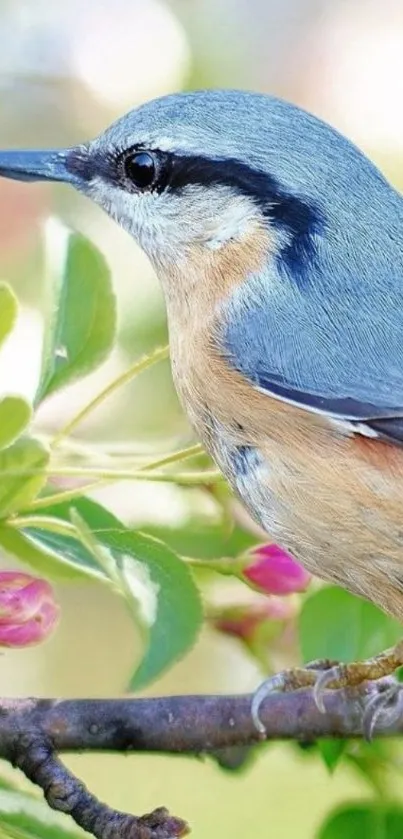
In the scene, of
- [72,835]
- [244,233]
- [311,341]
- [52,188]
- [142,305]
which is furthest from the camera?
[52,188]

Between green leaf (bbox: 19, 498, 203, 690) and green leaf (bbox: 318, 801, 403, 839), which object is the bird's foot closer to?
green leaf (bbox: 318, 801, 403, 839)

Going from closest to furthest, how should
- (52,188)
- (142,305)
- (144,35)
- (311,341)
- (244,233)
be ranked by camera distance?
1. (311,341)
2. (244,233)
3. (142,305)
4. (52,188)
5. (144,35)

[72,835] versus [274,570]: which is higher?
[274,570]

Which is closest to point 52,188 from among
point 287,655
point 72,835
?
point 287,655

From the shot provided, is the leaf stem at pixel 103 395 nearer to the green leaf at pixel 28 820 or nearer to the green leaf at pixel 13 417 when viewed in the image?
the green leaf at pixel 13 417

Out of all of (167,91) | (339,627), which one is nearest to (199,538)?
(339,627)

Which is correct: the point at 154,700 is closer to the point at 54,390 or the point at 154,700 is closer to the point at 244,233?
the point at 54,390

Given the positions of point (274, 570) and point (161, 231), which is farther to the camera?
point (161, 231)

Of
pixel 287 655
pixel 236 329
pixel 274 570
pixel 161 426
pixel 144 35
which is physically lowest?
pixel 287 655
